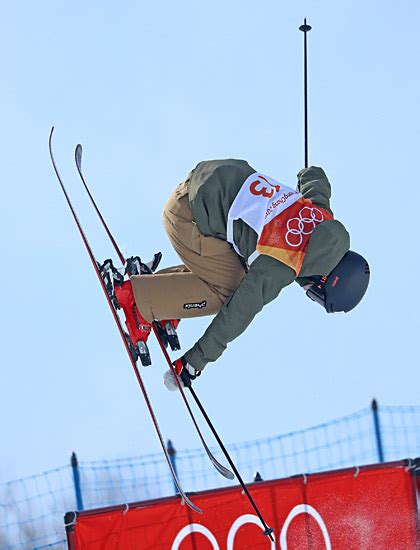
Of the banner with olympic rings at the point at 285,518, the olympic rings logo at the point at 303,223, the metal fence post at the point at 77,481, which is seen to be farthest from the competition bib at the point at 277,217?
the metal fence post at the point at 77,481

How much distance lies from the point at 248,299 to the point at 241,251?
0.31 m

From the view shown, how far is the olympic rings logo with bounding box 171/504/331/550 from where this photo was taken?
7.39 meters

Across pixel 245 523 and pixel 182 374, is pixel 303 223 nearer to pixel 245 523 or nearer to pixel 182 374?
pixel 182 374

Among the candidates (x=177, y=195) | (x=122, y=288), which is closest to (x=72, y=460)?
(x=122, y=288)

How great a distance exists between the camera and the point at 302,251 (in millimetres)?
6062

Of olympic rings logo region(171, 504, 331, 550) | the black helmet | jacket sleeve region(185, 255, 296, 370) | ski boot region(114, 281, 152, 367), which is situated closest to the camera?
jacket sleeve region(185, 255, 296, 370)

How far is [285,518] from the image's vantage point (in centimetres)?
764

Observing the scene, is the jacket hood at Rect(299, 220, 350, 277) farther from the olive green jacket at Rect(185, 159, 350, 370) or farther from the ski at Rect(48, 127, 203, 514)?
the ski at Rect(48, 127, 203, 514)

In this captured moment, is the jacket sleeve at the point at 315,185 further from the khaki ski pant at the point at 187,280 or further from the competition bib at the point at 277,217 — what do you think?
the khaki ski pant at the point at 187,280

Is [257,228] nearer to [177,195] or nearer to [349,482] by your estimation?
[177,195]

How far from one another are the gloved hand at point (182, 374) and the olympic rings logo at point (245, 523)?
1307mm

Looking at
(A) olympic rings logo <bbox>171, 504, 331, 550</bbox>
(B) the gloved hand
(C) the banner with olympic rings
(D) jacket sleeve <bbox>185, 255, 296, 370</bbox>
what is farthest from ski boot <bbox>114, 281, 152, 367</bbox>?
(A) olympic rings logo <bbox>171, 504, 331, 550</bbox>

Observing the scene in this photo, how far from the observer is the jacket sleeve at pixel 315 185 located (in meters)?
6.43

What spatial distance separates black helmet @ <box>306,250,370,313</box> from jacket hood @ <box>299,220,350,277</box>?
0.05 m
